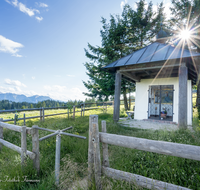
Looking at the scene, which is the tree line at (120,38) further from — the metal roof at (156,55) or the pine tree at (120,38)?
the metal roof at (156,55)

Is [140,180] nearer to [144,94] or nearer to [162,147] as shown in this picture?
[162,147]

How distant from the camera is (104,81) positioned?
1341 cm

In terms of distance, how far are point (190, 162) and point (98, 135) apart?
7.82 feet

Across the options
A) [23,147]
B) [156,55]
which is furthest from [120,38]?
[23,147]

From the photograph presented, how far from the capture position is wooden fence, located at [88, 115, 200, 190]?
5.09ft

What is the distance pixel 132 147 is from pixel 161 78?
26.9 ft

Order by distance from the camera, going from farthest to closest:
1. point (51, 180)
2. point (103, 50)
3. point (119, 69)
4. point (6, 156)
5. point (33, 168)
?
point (103, 50)
point (119, 69)
point (6, 156)
point (33, 168)
point (51, 180)

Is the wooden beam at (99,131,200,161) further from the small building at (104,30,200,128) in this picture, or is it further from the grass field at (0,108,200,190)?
the small building at (104,30,200,128)

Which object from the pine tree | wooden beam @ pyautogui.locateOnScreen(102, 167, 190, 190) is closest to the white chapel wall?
the pine tree

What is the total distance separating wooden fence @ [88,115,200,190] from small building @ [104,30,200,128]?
476 cm

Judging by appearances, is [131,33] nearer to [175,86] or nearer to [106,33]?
[106,33]

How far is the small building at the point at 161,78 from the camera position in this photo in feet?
18.8

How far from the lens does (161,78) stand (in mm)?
8844

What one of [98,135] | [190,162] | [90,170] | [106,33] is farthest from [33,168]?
[106,33]
